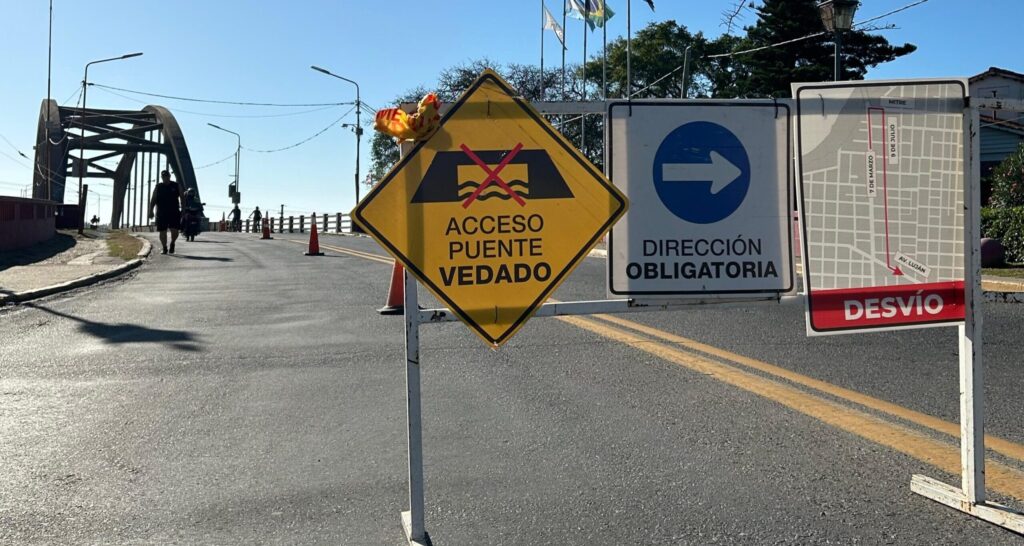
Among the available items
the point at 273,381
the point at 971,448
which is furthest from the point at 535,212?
the point at 273,381

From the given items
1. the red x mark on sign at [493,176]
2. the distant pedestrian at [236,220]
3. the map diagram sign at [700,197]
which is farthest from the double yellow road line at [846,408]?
the distant pedestrian at [236,220]

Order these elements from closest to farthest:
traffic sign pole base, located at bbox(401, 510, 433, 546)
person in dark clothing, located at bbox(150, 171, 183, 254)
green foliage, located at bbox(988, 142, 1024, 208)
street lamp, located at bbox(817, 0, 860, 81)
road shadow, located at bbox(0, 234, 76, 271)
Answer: traffic sign pole base, located at bbox(401, 510, 433, 546), street lamp, located at bbox(817, 0, 860, 81), road shadow, located at bbox(0, 234, 76, 271), green foliage, located at bbox(988, 142, 1024, 208), person in dark clothing, located at bbox(150, 171, 183, 254)

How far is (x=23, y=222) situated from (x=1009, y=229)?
2119cm

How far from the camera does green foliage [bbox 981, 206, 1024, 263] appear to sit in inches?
629

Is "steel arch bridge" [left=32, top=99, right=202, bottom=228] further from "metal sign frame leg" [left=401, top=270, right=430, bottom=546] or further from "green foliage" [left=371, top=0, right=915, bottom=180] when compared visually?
"metal sign frame leg" [left=401, top=270, right=430, bottom=546]

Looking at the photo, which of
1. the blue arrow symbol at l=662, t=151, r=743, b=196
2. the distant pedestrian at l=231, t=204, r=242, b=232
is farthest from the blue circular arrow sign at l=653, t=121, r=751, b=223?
the distant pedestrian at l=231, t=204, r=242, b=232

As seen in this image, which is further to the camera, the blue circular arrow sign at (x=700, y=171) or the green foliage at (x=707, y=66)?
the green foliage at (x=707, y=66)

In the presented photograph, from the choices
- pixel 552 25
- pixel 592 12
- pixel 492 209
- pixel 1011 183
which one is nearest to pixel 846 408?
pixel 492 209

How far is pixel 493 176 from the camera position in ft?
10.6

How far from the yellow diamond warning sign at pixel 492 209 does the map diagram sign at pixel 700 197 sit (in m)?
A: 0.25

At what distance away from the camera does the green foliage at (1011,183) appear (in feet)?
61.0

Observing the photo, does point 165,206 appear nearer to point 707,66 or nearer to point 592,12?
point 592,12

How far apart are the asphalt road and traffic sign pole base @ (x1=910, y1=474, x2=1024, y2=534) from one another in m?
0.04

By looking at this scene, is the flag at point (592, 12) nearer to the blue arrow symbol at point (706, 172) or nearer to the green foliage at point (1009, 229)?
the green foliage at point (1009, 229)
